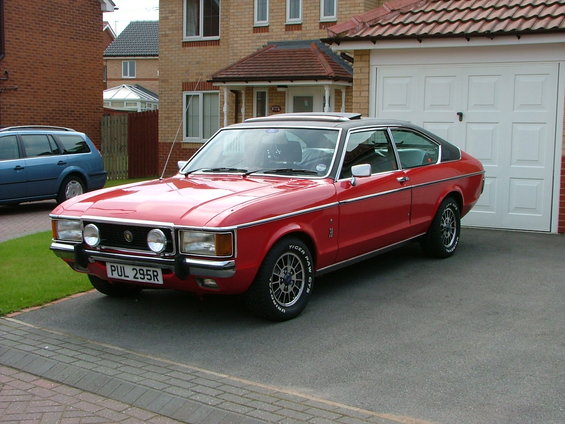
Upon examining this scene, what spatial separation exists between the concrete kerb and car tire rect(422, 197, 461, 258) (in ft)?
14.1

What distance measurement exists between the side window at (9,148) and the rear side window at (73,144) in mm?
1140

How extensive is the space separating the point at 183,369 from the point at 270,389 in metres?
0.74

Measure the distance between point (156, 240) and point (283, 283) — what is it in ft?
3.81

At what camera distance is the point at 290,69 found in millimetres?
19922

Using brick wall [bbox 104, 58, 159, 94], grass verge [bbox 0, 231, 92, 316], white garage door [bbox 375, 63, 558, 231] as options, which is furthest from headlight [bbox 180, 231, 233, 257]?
brick wall [bbox 104, 58, 159, 94]

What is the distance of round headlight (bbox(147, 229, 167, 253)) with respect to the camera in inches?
235

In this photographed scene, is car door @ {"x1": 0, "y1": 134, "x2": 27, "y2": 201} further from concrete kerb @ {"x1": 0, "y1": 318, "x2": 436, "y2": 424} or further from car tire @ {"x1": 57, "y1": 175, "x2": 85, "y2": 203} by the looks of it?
concrete kerb @ {"x1": 0, "y1": 318, "x2": 436, "y2": 424}

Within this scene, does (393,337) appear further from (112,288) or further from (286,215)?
(112,288)

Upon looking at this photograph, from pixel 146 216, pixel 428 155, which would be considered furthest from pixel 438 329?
pixel 428 155

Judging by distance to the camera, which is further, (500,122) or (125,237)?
(500,122)

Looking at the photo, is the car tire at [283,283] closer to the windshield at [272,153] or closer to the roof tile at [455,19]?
the windshield at [272,153]

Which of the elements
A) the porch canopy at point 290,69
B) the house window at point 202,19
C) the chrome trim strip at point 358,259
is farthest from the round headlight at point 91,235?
the house window at point 202,19

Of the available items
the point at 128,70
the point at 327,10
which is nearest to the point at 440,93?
the point at 327,10

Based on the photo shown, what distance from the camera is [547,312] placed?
22.1ft
